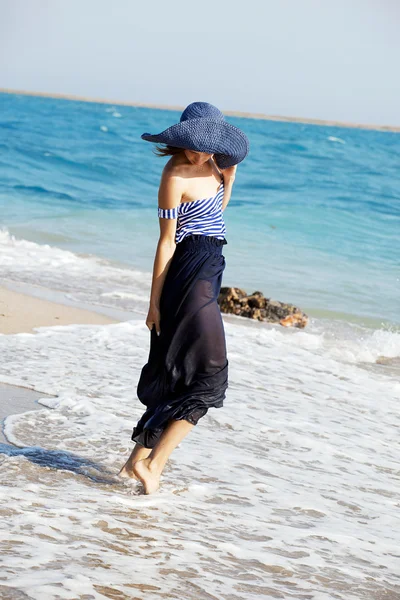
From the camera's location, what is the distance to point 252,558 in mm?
3250

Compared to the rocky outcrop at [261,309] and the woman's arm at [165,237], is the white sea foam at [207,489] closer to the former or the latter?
the woman's arm at [165,237]

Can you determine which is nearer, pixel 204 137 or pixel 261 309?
pixel 204 137

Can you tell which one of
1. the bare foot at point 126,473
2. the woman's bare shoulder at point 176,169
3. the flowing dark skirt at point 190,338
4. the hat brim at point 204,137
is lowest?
the bare foot at point 126,473

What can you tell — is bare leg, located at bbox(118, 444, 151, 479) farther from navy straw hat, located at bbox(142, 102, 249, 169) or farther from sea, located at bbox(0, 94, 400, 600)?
navy straw hat, located at bbox(142, 102, 249, 169)

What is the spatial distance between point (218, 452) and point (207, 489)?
0.63 meters

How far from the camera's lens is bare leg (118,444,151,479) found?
389 cm

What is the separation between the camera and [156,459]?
3.76 m

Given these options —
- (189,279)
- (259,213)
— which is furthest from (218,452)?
(259,213)

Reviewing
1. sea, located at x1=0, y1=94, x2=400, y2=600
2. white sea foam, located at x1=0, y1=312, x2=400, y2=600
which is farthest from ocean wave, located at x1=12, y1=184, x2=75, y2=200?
white sea foam, located at x1=0, y1=312, x2=400, y2=600

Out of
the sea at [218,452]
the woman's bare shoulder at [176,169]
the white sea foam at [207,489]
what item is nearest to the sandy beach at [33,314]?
the sea at [218,452]

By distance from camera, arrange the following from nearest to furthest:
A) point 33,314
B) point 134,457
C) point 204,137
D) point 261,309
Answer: point 204,137, point 134,457, point 33,314, point 261,309

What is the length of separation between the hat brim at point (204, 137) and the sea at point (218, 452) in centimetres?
154

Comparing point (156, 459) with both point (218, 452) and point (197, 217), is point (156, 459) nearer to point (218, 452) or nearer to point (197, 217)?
point (218, 452)

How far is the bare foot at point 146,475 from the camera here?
147 inches
